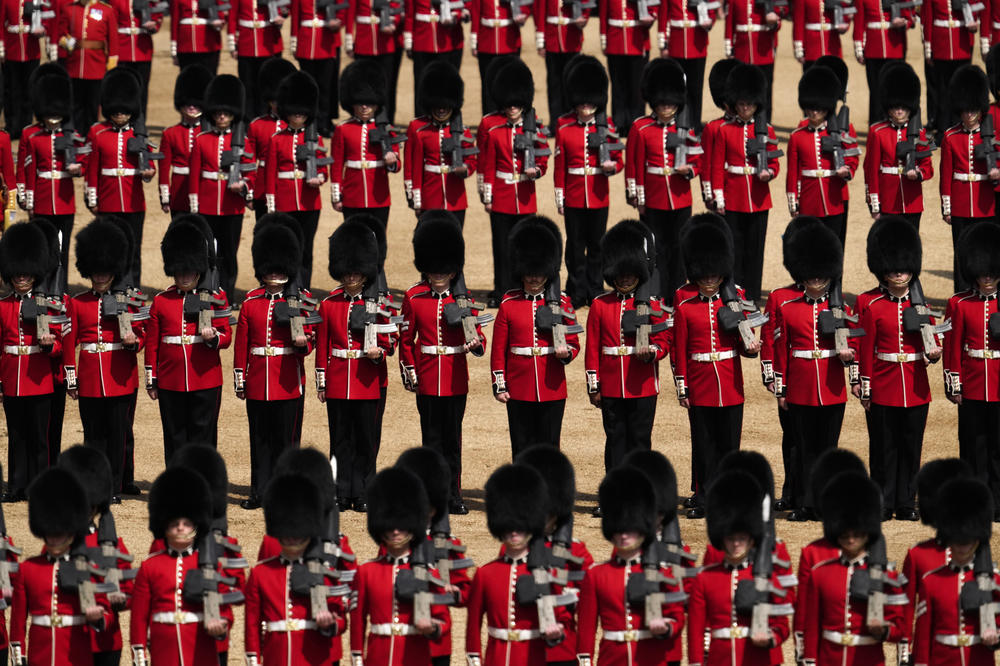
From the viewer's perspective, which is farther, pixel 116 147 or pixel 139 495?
pixel 116 147

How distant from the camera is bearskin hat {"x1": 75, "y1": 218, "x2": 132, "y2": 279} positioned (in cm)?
1094

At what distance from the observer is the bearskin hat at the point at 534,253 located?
10.7m

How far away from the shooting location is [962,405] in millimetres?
10641

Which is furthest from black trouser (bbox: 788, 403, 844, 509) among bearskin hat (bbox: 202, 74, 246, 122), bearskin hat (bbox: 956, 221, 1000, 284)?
bearskin hat (bbox: 202, 74, 246, 122)

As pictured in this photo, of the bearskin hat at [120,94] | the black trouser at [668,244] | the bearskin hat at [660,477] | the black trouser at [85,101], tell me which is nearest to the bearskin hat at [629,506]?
the bearskin hat at [660,477]

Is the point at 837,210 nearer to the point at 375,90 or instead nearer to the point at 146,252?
the point at 375,90

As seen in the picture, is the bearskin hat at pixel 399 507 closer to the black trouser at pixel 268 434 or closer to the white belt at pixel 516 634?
the white belt at pixel 516 634

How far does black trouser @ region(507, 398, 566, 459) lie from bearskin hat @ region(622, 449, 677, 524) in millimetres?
1702

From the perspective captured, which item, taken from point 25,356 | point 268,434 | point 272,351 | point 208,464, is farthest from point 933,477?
point 25,356

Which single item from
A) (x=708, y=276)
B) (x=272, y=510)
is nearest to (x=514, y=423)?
(x=708, y=276)

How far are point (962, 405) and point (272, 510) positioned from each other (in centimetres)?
355

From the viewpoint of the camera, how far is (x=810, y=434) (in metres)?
10.6

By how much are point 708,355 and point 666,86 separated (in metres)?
2.97

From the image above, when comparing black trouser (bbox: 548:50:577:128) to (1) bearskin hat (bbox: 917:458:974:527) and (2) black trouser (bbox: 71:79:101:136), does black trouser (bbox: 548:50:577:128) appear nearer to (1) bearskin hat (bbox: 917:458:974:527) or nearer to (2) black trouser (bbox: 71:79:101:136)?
(2) black trouser (bbox: 71:79:101:136)
